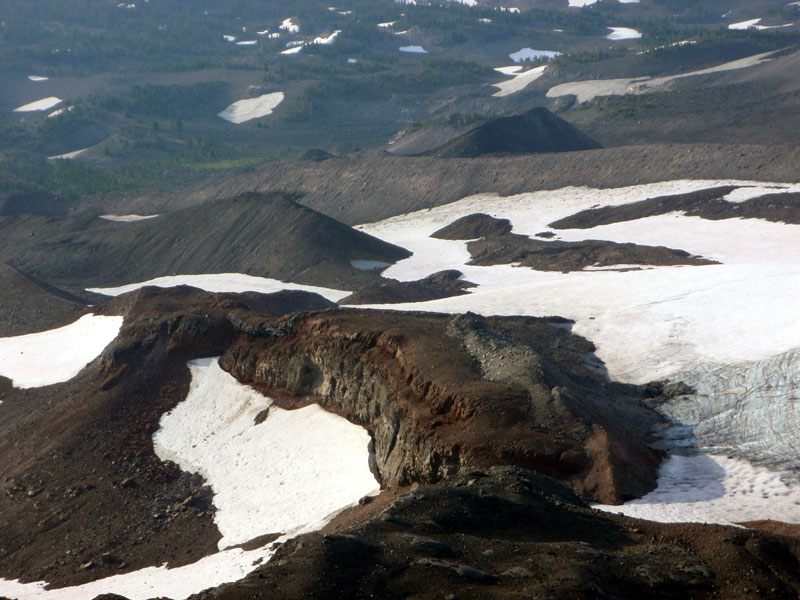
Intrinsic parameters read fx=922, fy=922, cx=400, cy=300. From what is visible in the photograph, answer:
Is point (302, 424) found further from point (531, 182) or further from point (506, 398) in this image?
point (531, 182)

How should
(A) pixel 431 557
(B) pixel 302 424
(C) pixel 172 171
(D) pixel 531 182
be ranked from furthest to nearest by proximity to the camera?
(C) pixel 172 171, (D) pixel 531 182, (B) pixel 302 424, (A) pixel 431 557

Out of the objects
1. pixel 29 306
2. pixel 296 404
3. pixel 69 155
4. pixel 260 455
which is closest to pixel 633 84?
pixel 69 155

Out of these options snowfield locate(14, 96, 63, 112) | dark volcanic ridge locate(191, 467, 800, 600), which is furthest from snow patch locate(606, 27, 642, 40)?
dark volcanic ridge locate(191, 467, 800, 600)

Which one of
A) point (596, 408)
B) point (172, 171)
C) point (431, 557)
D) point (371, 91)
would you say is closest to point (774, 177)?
point (596, 408)

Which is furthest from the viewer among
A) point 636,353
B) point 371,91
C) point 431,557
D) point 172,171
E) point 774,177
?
point 371,91

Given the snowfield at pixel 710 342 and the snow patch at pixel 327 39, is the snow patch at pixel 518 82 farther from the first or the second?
the snowfield at pixel 710 342

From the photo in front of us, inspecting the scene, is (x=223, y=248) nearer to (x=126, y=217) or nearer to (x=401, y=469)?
(x=126, y=217)

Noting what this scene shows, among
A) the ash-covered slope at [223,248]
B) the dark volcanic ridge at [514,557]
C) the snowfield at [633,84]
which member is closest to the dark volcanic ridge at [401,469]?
the dark volcanic ridge at [514,557]
